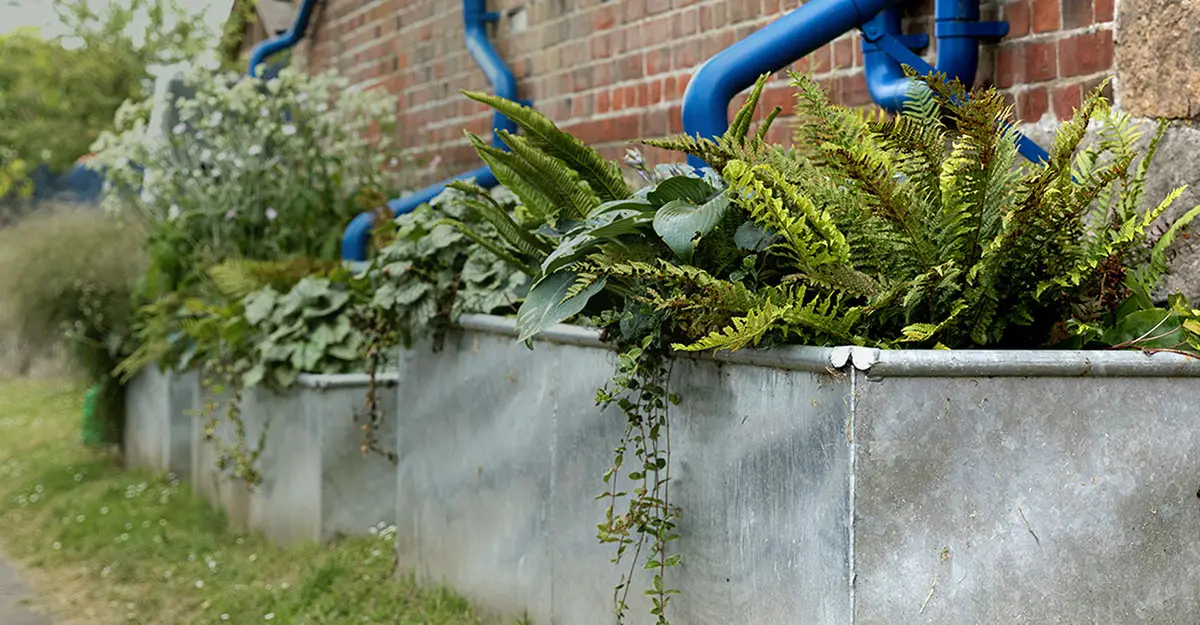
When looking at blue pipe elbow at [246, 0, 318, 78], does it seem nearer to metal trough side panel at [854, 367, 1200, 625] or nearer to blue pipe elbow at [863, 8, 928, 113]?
blue pipe elbow at [863, 8, 928, 113]

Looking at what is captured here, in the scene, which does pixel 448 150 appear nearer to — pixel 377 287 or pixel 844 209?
pixel 377 287

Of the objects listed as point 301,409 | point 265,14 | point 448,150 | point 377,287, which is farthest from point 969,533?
point 265,14

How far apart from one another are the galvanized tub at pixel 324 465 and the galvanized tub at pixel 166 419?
106 cm

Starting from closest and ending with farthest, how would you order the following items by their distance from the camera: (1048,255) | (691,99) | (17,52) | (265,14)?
1. (1048,255)
2. (691,99)
3. (265,14)
4. (17,52)

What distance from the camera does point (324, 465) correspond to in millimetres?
4320

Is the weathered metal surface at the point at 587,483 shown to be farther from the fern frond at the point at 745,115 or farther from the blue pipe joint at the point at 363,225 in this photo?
the blue pipe joint at the point at 363,225

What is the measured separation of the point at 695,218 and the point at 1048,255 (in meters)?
0.58

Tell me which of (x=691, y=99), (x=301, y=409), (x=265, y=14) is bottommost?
(x=301, y=409)

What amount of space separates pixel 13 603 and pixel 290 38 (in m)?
3.96

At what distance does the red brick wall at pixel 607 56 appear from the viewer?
2602 millimetres

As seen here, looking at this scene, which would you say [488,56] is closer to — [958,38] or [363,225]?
[363,225]

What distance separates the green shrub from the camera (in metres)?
6.02

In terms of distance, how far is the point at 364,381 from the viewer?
438 centimetres

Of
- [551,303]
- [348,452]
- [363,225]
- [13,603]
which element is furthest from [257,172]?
[551,303]
